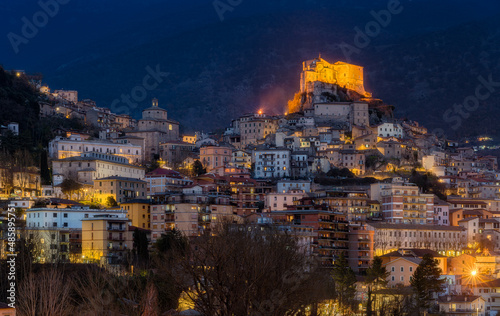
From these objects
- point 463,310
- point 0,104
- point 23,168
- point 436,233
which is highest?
point 0,104

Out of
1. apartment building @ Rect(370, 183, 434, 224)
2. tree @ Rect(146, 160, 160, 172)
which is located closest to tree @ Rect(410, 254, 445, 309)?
apartment building @ Rect(370, 183, 434, 224)

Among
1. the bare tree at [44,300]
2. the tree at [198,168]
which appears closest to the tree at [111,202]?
the tree at [198,168]

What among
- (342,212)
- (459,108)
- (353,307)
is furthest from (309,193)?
(459,108)

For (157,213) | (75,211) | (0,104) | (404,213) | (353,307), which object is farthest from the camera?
(0,104)

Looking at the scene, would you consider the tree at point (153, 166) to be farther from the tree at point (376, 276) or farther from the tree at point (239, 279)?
the tree at point (239, 279)

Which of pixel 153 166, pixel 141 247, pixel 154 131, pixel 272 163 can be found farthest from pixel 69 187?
pixel 154 131

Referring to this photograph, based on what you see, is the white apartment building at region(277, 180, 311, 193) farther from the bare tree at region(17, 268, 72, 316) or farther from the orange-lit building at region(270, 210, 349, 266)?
the bare tree at region(17, 268, 72, 316)

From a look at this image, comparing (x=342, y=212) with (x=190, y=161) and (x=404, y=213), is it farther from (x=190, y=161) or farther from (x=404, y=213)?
(x=190, y=161)
